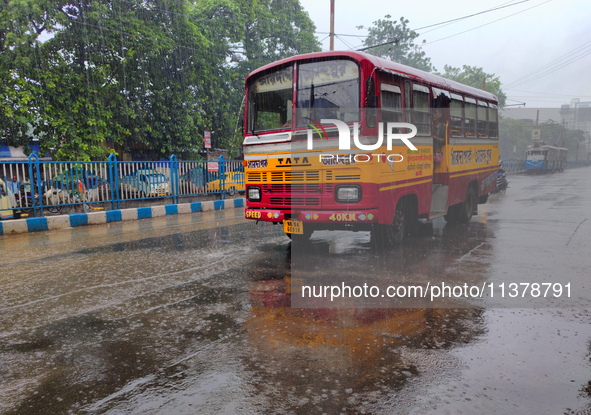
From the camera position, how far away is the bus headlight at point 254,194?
24.5ft

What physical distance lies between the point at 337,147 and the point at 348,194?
0.72m

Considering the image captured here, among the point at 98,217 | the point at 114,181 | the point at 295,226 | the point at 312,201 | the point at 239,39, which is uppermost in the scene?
the point at 239,39

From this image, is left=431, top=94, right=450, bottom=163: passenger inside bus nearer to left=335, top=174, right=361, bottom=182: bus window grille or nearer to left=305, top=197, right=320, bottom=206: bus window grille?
left=335, top=174, right=361, bottom=182: bus window grille

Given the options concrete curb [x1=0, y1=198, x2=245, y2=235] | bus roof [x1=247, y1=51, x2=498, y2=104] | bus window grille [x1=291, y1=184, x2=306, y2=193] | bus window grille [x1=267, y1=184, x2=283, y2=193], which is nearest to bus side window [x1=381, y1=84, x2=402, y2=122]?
bus roof [x1=247, y1=51, x2=498, y2=104]

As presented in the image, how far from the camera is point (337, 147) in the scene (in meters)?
6.52

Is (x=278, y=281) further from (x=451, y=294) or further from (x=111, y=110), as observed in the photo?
(x=111, y=110)

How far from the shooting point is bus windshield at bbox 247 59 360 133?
21.3 ft

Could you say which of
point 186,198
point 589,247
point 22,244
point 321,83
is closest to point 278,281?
point 321,83

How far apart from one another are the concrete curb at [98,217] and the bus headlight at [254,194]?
6.95 m

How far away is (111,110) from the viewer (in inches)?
762

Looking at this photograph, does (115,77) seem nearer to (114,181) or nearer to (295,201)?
(114,181)

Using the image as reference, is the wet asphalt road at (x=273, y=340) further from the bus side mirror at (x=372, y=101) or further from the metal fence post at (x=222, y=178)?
the metal fence post at (x=222, y=178)

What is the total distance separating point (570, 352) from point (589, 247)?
482 centimetres

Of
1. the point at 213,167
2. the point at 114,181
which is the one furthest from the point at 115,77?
the point at 114,181
